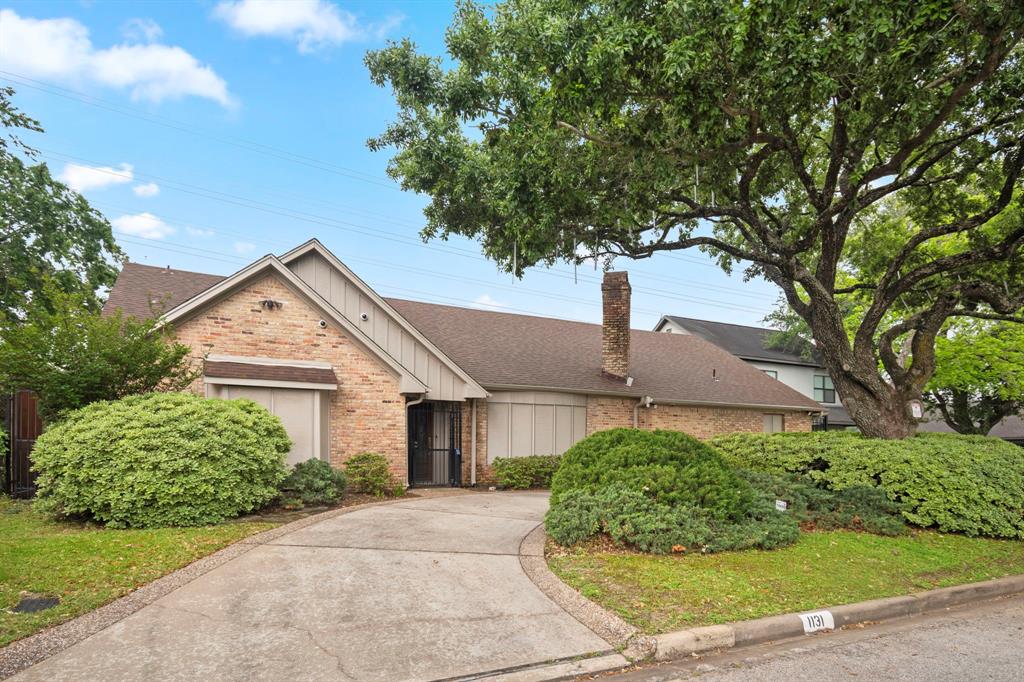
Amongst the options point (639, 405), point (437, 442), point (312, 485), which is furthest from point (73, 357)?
point (639, 405)

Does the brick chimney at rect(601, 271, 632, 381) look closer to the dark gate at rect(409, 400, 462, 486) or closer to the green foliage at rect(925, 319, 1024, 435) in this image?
the dark gate at rect(409, 400, 462, 486)

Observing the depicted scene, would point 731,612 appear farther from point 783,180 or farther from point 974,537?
point 783,180

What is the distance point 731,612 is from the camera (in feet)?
20.5

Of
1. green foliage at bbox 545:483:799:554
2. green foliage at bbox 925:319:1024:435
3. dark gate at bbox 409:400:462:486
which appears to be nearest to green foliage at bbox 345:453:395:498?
dark gate at bbox 409:400:462:486

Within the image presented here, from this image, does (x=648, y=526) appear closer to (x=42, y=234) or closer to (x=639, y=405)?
(x=639, y=405)

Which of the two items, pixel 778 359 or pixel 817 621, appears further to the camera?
pixel 778 359

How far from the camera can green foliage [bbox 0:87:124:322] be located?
70.1 feet

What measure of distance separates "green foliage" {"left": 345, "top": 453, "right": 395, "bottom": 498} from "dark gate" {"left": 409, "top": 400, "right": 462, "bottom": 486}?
278 cm

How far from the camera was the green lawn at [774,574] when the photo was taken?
251 inches

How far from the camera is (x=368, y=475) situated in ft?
44.4

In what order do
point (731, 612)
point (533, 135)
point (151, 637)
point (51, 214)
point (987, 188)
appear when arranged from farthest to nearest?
point (51, 214) < point (987, 188) < point (533, 135) < point (731, 612) < point (151, 637)

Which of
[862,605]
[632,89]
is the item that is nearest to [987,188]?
[632,89]

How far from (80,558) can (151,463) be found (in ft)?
7.34

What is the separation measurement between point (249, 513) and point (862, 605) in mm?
8586
